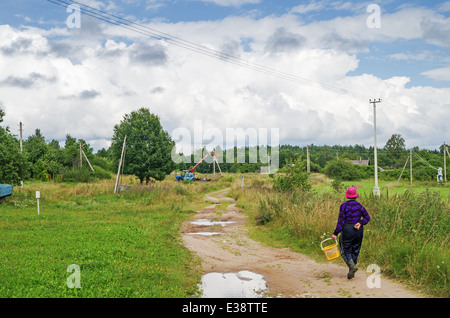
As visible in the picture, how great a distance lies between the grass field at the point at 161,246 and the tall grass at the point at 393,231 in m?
0.02

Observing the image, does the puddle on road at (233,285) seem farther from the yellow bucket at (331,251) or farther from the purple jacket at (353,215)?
the purple jacket at (353,215)

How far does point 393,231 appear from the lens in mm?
9375

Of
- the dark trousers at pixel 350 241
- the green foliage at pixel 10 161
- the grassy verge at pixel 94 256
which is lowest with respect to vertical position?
the grassy verge at pixel 94 256

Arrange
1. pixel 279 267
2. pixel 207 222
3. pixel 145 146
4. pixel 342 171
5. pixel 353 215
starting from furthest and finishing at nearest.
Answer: pixel 342 171 → pixel 145 146 → pixel 207 222 → pixel 279 267 → pixel 353 215

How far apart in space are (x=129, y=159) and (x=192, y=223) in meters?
25.8

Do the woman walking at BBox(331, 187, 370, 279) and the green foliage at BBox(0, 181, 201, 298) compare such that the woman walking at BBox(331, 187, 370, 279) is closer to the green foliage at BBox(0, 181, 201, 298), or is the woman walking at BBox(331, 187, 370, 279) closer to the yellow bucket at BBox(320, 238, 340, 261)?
the yellow bucket at BBox(320, 238, 340, 261)

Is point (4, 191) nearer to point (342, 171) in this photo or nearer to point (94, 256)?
point (94, 256)

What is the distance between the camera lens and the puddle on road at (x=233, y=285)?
6715 millimetres

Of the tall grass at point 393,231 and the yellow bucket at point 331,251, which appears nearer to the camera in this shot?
the tall grass at point 393,231

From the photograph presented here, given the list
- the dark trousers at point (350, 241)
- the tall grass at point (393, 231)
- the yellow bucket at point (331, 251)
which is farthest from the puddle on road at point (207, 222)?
the dark trousers at point (350, 241)

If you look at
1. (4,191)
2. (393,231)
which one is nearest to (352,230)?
(393,231)

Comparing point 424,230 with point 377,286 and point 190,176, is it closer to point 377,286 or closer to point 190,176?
point 377,286

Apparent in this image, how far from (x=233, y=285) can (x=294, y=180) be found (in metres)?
12.8
